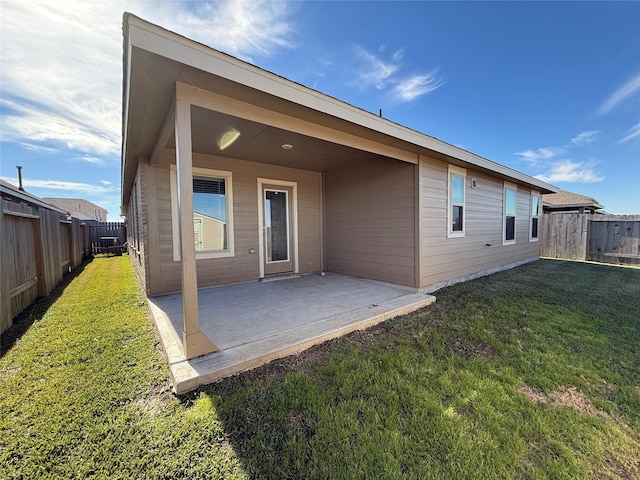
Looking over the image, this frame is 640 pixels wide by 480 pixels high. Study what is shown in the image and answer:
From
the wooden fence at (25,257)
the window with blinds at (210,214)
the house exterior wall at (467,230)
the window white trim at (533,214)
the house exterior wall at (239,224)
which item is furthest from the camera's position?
the window white trim at (533,214)

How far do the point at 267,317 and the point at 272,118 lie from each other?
2436 millimetres

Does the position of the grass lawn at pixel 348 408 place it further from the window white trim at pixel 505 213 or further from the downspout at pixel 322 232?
the window white trim at pixel 505 213

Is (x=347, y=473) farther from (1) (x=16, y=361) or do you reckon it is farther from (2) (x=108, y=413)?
(1) (x=16, y=361)

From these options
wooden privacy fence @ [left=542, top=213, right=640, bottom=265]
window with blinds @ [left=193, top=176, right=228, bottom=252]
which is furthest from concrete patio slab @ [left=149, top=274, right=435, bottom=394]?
wooden privacy fence @ [left=542, top=213, right=640, bottom=265]

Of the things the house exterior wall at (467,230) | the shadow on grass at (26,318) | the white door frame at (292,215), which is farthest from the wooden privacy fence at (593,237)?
the shadow on grass at (26,318)

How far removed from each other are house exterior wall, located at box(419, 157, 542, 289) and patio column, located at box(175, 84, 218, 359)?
12.5ft

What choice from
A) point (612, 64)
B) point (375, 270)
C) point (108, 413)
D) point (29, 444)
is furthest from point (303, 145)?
point (612, 64)

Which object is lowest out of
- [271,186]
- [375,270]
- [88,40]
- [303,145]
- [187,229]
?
[375,270]

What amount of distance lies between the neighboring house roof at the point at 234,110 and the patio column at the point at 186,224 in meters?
0.31

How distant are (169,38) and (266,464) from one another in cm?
294

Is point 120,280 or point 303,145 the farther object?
point 120,280

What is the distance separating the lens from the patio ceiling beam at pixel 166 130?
103 inches

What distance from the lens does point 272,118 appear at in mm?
2928

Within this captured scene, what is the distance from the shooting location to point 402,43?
6.77m
